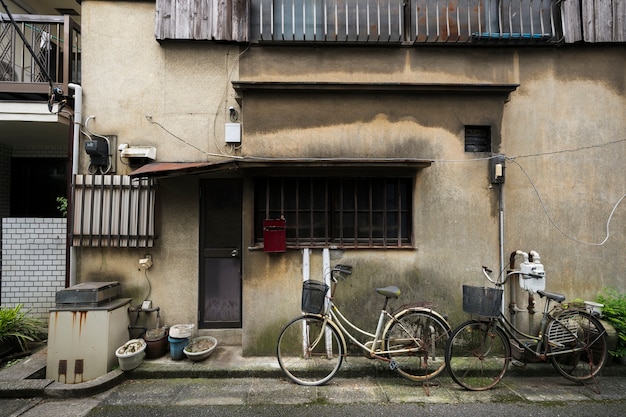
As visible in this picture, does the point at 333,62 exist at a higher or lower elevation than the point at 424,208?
higher

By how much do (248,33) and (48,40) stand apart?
380 cm

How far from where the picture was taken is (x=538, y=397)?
4508mm

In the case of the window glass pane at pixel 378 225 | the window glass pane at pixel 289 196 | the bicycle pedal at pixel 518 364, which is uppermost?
the window glass pane at pixel 289 196

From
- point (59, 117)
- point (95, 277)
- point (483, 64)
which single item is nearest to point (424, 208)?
point (483, 64)

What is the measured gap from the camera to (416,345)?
191 inches

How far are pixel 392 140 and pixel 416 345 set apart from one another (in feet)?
10.9

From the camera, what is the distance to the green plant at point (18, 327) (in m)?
5.47

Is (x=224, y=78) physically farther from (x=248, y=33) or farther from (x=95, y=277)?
(x=95, y=277)

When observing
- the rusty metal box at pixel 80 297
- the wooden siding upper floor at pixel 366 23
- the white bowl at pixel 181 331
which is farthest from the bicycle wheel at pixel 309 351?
the wooden siding upper floor at pixel 366 23

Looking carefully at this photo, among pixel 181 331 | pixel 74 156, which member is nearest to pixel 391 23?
pixel 74 156

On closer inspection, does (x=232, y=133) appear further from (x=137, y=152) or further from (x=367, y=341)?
(x=367, y=341)

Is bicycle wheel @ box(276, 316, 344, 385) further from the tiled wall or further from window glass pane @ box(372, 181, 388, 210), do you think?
the tiled wall

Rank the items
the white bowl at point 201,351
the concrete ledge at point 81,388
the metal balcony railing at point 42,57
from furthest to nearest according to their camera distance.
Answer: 1. the metal balcony railing at point 42,57
2. the white bowl at point 201,351
3. the concrete ledge at point 81,388

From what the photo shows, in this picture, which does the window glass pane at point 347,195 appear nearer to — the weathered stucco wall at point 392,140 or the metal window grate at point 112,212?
the weathered stucco wall at point 392,140
